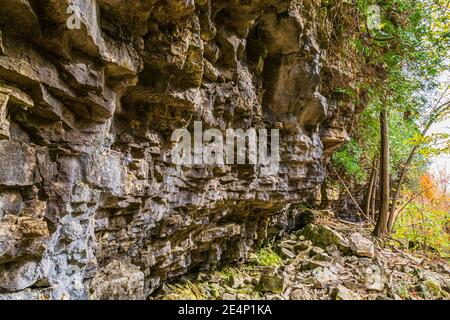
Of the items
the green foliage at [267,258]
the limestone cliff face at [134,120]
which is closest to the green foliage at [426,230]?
the green foliage at [267,258]

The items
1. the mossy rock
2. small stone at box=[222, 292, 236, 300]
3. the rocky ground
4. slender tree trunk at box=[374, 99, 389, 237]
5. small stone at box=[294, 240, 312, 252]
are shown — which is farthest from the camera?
slender tree trunk at box=[374, 99, 389, 237]

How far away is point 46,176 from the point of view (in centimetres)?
286

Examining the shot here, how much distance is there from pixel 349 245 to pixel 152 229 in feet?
19.2

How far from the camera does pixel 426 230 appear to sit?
37.6 ft

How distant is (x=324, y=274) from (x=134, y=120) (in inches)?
223

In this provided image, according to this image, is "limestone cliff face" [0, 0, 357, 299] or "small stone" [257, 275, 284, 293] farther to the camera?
"small stone" [257, 275, 284, 293]

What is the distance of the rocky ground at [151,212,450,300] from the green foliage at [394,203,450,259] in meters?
1.51

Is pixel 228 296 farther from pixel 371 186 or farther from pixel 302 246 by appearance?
pixel 371 186

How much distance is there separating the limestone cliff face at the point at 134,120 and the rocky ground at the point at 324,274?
2.16 ft

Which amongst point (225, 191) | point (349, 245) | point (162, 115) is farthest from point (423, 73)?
point (162, 115)

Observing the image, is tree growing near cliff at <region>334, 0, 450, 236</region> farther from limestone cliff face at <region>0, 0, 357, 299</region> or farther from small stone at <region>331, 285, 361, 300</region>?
small stone at <region>331, 285, 361, 300</region>

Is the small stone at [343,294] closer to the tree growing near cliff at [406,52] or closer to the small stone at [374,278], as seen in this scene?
the small stone at [374,278]

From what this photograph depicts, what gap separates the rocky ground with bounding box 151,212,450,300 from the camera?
6168 mm

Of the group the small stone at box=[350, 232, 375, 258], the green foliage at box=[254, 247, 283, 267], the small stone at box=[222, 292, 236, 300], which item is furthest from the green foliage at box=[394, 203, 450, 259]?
the small stone at box=[222, 292, 236, 300]
